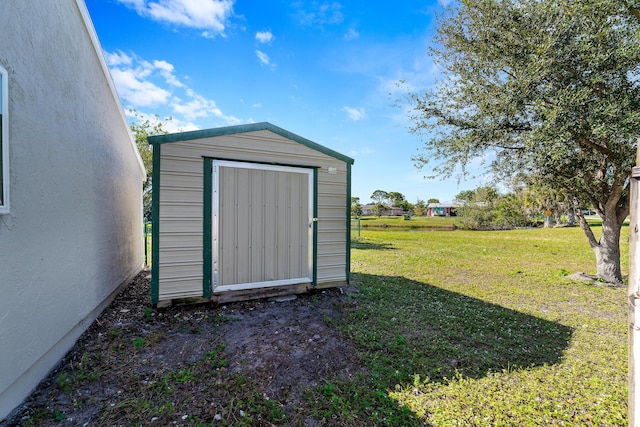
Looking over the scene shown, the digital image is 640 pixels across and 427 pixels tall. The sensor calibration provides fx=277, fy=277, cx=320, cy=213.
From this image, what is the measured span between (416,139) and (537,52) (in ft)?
8.18

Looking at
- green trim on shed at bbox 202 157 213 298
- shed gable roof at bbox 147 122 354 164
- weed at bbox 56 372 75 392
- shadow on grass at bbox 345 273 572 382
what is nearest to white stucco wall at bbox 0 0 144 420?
weed at bbox 56 372 75 392

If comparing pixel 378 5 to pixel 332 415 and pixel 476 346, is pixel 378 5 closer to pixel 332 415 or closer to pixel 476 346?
pixel 476 346

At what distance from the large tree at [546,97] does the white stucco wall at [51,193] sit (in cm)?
580

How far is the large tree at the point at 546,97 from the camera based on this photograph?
14.2 feet

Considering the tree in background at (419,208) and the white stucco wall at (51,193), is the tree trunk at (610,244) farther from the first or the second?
Answer: the tree in background at (419,208)

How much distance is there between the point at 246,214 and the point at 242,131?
3.92 ft

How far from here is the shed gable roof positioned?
11.7 feet

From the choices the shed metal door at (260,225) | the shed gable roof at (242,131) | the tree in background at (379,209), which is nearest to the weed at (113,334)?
the shed metal door at (260,225)

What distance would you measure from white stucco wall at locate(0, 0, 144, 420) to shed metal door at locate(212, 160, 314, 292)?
1416 mm

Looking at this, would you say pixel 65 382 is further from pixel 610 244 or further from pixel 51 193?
pixel 610 244

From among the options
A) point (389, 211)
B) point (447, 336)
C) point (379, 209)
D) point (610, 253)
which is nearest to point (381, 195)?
point (389, 211)

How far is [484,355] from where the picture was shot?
9.16ft

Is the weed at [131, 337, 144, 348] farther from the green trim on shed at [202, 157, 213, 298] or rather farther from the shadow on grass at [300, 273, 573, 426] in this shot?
the shadow on grass at [300, 273, 573, 426]

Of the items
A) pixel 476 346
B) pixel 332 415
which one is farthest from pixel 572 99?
pixel 332 415
